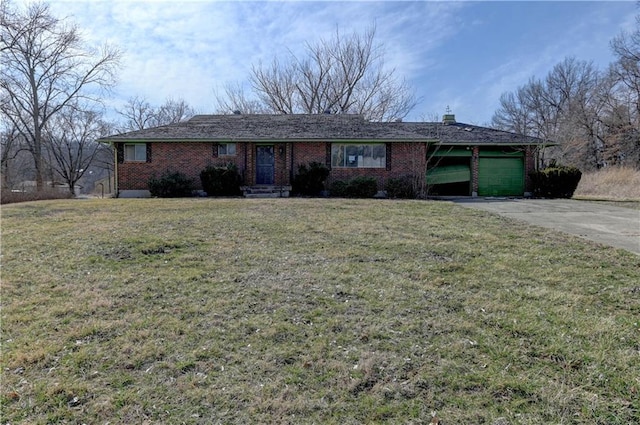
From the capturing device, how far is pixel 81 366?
271 centimetres

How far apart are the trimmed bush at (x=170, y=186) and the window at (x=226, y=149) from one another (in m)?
2.09

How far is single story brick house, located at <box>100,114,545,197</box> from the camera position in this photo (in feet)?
54.7

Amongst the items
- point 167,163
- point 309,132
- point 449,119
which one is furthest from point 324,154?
point 449,119

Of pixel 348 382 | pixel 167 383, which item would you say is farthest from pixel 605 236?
pixel 167 383

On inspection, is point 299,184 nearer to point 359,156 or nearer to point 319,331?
point 359,156

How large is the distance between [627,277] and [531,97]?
45784 mm

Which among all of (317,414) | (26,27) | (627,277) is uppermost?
(26,27)

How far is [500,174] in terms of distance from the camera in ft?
58.6

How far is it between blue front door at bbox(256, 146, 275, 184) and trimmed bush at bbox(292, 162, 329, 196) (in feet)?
5.42

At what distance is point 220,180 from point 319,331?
13.6 m

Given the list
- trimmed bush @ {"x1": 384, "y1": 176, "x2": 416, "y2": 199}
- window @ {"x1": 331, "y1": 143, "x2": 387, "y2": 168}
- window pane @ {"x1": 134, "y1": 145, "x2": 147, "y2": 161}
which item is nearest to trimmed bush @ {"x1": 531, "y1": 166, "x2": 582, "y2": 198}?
trimmed bush @ {"x1": 384, "y1": 176, "x2": 416, "y2": 199}

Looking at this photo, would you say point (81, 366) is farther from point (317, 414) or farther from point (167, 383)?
point (317, 414)

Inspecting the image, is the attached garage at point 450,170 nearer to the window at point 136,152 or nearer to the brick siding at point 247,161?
the brick siding at point 247,161

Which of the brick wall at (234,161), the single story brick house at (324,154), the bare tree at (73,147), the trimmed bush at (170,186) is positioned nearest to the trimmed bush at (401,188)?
the single story brick house at (324,154)
